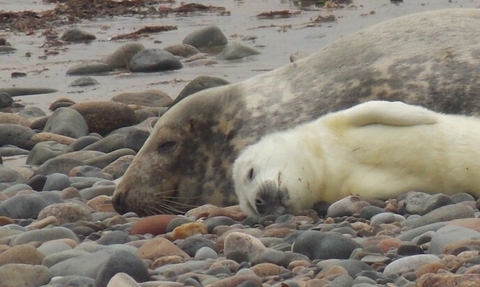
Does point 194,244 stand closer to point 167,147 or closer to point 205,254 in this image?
point 205,254

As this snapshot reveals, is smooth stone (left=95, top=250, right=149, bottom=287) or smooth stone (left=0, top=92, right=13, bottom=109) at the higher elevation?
smooth stone (left=95, top=250, right=149, bottom=287)

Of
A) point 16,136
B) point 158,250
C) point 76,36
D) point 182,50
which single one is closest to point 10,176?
point 16,136

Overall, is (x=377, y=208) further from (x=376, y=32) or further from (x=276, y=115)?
(x=376, y=32)

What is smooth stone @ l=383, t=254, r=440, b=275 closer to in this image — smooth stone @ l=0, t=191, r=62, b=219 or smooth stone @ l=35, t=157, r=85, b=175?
smooth stone @ l=0, t=191, r=62, b=219

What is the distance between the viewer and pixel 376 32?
687cm

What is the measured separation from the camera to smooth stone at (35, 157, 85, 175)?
7570 millimetres

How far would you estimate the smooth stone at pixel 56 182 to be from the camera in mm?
6891

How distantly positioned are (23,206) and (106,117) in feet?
10.5

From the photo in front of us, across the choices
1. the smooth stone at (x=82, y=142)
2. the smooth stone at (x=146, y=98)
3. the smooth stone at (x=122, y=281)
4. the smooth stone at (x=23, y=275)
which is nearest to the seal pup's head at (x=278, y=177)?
the smooth stone at (x=23, y=275)

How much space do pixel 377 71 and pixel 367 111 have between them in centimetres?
87

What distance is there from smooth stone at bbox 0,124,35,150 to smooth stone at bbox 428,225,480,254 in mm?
4982

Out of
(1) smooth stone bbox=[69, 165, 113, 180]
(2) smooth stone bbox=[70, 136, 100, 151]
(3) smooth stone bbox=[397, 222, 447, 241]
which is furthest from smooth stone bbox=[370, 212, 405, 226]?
(2) smooth stone bbox=[70, 136, 100, 151]

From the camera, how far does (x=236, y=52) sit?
1266 centimetres

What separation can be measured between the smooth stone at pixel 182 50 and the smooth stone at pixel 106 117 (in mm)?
3967
